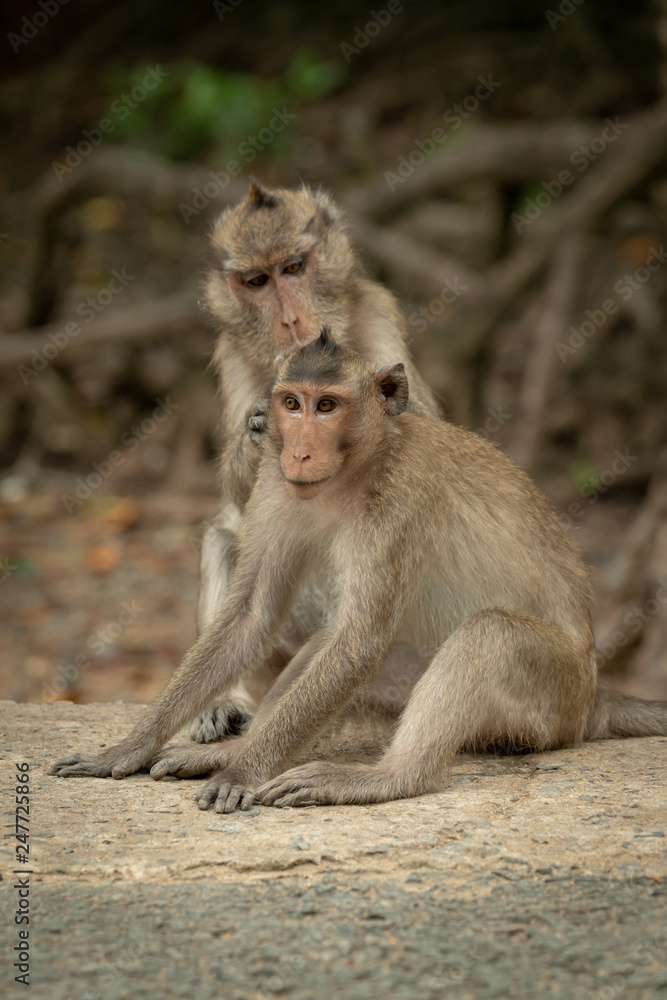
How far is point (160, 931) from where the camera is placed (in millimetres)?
2793

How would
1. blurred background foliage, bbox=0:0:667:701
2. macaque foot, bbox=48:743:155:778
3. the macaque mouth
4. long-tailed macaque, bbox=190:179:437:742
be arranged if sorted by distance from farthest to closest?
blurred background foliage, bbox=0:0:667:701 → long-tailed macaque, bbox=190:179:437:742 → macaque foot, bbox=48:743:155:778 → the macaque mouth

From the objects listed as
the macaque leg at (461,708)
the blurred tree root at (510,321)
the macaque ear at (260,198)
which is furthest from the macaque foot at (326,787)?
the blurred tree root at (510,321)

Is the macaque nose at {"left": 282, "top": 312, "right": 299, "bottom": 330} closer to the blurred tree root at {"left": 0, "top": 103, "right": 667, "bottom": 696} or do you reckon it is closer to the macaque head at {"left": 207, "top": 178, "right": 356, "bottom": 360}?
the macaque head at {"left": 207, "top": 178, "right": 356, "bottom": 360}

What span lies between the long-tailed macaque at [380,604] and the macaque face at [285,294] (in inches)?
36.8

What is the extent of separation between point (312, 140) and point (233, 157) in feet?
8.90

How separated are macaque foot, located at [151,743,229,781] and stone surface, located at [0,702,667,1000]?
0.09m

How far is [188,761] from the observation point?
4074 mm

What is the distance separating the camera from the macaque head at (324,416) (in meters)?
3.77

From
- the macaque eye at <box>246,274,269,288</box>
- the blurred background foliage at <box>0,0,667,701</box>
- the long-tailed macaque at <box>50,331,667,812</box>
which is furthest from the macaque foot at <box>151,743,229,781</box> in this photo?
the blurred background foliage at <box>0,0,667,701</box>

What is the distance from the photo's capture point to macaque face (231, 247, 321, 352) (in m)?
5.20

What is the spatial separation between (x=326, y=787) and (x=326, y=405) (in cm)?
117

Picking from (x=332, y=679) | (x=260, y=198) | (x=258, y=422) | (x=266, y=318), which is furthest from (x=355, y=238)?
(x=332, y=679)

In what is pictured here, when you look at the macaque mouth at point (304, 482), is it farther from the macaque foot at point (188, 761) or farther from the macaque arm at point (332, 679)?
the macaque foot at point (188, 761)

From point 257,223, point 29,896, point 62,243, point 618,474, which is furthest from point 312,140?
point 29,896
